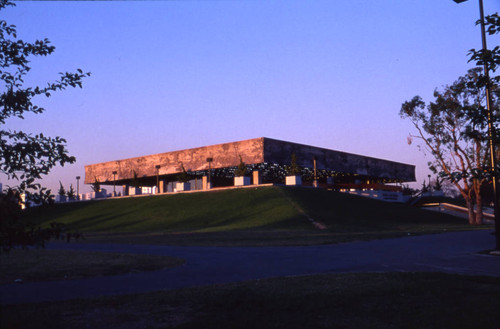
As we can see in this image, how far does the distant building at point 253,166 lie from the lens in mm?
61594

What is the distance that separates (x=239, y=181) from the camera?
2037 inches

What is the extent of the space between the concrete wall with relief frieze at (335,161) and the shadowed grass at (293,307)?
5155 centimetres

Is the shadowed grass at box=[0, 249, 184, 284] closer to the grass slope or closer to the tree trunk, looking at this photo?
the grass slope

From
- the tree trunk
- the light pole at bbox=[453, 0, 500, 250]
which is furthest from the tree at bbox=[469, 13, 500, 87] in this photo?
the tree trunk

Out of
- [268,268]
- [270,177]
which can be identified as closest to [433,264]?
[268,268]

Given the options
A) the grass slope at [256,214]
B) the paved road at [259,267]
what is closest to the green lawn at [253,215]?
the grass slope at [256,214]

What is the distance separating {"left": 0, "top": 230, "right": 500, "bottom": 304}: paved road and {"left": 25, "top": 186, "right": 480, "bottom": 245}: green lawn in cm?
1458

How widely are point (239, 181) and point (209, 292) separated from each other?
144ft

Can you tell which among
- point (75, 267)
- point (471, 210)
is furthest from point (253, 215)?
point (75, 267)

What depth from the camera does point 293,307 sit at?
6.54 metres

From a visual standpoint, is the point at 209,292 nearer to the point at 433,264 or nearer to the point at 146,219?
the point at 433,264

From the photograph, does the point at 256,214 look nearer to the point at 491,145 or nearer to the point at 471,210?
the point at 471,210

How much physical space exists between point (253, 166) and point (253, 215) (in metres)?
30.0

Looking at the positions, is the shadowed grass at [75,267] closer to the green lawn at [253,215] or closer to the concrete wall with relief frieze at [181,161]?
the green lawn at [253,215]
